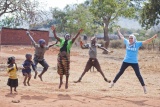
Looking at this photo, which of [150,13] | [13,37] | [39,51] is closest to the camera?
[39,51]

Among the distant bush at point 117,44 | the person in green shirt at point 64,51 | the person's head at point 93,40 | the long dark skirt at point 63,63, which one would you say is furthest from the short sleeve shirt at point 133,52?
the distant bush at point 117,44

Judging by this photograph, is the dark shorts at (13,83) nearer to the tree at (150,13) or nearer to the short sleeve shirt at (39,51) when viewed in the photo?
the short sleeve shirt at (39,51)

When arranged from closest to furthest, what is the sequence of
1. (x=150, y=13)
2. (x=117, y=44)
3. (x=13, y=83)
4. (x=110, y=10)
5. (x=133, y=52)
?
(x=13, y=83) < (x=133, y=52) < (x=150, y=13) < (x=110, y=10) < (x=117, y=44)

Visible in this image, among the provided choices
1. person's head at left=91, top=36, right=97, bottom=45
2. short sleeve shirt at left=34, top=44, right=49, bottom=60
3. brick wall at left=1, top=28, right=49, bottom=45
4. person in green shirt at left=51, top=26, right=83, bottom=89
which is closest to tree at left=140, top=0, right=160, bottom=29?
brick wall at left=1, top=28, right=49, bottom=45

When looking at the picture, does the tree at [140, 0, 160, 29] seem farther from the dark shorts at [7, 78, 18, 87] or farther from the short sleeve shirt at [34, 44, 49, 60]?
the dark shorts at [7, 78, 18, 87]

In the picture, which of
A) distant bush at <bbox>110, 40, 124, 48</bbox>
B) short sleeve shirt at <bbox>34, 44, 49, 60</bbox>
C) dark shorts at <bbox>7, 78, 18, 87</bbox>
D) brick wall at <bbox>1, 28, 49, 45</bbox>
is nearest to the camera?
dark shorts at <bbox>7, 78, 18, 87</bbox>

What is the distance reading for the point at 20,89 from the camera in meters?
10.3

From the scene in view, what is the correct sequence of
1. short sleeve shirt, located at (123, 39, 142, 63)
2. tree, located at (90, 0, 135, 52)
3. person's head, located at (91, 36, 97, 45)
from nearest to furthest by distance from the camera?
short sleeve shirt, located at (123, 39, 142, 63), person's head, located at (91, 36, 97, 45), tree, located at (90, 0, 135, 52)

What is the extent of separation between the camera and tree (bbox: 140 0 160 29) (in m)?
30.2

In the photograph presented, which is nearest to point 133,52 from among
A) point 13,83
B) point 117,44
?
point 13,83

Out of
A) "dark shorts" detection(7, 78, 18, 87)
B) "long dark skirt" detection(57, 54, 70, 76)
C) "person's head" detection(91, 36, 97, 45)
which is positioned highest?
"person's head" detection(91, 36, 97, 45)

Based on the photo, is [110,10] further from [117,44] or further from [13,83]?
[13,83]

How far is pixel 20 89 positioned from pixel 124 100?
329 cm

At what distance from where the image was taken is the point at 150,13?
31016 millimetres
